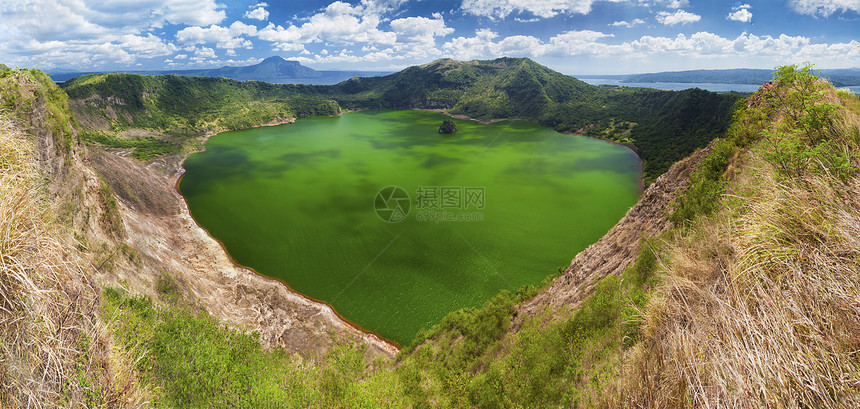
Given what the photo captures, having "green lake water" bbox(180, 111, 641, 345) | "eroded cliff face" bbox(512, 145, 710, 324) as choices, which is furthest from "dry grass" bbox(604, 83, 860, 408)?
"green lake water" bbox(180, 111, 641, 345)

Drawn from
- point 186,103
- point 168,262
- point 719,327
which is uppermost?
point 186,103

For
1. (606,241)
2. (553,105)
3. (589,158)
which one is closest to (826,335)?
(606,241)

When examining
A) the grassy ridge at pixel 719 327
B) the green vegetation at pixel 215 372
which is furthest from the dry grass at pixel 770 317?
the green vegetation at pixel 215 372

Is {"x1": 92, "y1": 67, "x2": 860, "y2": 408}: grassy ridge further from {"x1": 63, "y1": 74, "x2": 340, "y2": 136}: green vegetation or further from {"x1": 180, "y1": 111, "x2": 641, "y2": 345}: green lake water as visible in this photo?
{"x1": 63, "y1": 74, "x2": 340, "y2": 136}: green vegetation

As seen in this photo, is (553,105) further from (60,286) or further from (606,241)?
(60,286)

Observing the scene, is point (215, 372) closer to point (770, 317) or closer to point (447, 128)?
point (770, 317)

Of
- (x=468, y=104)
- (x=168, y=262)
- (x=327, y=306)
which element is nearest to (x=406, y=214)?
(x=327, y=306)

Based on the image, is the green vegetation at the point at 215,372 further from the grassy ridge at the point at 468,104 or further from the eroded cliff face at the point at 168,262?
the grassy ridge at the point at 468,104
